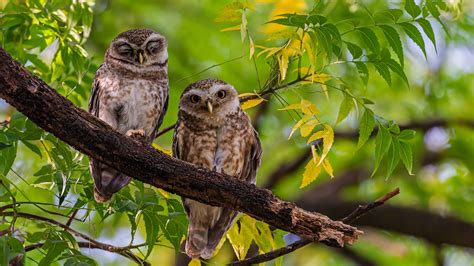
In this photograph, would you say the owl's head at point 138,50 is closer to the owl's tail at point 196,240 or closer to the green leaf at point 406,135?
the owl's tail at point 196,240

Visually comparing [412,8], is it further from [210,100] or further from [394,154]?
[210,100]

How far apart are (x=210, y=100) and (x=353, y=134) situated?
3.02 meters

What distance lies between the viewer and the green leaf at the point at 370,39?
3264 millimetres

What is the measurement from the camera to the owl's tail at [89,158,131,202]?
3508 millimetres

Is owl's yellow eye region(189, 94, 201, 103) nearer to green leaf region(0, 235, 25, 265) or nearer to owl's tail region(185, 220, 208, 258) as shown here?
owl's tail region(185, 220, 208, 258)

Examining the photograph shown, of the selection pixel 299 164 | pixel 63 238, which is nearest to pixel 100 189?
pixel 63 238

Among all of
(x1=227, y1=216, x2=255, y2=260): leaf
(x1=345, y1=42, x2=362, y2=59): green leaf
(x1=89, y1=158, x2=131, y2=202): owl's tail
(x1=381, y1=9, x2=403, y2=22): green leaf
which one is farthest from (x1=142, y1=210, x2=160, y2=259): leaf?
(x1=381, y1=9, x2=403, y2=22): green leaf

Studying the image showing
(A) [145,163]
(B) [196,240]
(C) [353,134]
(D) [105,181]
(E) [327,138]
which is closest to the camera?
(A) [145,163]

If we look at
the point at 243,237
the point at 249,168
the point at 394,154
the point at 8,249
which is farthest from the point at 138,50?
the point at 8,249

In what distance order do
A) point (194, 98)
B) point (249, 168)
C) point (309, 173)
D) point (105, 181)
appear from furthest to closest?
point (249, 168)
point (194, 98)
point (105, 181)
point (309, 173)

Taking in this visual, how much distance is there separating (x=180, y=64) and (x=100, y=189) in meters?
3.39

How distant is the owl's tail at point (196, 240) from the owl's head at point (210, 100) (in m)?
0.53

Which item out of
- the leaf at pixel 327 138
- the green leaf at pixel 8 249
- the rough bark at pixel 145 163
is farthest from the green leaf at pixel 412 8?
the green leaf at pixel 8 249

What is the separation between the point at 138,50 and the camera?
13.5 ft
